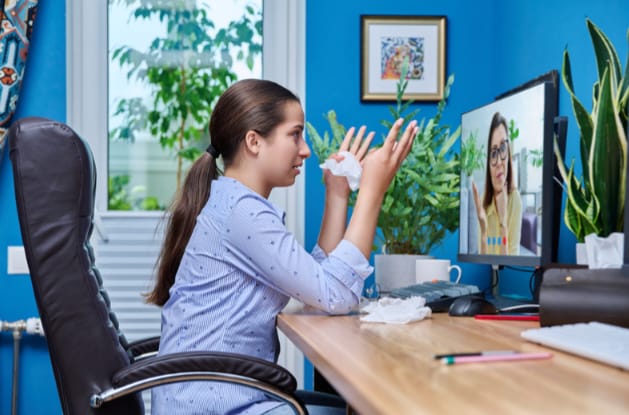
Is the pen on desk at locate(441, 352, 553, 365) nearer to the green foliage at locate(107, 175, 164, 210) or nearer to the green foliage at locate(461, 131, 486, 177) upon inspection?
the green foliage at locate(461, 131, 486, 177)

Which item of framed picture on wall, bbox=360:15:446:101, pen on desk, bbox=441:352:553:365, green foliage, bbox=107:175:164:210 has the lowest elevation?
pen on desk, bbox=441:352:553:365

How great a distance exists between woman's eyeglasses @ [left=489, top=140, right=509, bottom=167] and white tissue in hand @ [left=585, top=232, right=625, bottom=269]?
33 cm

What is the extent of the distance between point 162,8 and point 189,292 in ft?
5.70

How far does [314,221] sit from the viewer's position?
2854 millimetres

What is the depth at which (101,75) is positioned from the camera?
291 cm

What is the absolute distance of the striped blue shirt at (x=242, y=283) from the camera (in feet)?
4.73

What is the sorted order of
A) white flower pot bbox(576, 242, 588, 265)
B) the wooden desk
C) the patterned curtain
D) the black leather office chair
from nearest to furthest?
the wooden desk
the black leather office chair
white flower pot bbox(576, 242, 588, 265)
the patterned curtain

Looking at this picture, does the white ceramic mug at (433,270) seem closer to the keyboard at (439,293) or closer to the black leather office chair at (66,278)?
the keyboard at (439,293)

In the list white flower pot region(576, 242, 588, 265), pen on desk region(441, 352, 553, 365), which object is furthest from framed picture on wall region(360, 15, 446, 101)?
pen on desk region(441, 352, 553, 365)

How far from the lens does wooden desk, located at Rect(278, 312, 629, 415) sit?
2.31 feet

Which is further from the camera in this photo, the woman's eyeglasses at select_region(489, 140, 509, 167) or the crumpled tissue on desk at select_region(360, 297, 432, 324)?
the woman's eyeglasses at select_region(489, 140, 509, 167)

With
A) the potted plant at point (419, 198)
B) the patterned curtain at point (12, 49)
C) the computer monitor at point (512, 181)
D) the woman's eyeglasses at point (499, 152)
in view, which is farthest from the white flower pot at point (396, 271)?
the patterned curtain at point (12, 49)

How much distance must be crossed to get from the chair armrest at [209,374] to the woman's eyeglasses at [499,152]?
2.69 feet

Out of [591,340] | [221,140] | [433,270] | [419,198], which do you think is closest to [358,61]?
[419,198]
